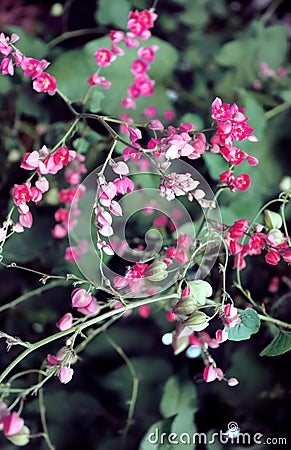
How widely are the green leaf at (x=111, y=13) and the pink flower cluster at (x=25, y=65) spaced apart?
0.32 meters

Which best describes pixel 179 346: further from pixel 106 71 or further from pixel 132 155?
pixel 106 71

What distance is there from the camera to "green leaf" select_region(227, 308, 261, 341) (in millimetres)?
473

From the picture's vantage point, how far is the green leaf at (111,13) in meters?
0.80

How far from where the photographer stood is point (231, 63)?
85 cm

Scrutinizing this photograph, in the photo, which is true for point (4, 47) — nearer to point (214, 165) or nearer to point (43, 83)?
point (43, 83)

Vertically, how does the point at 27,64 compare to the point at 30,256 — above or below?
above

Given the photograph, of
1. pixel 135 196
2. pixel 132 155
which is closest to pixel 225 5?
pixel 135 196

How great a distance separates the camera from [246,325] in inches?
18.7

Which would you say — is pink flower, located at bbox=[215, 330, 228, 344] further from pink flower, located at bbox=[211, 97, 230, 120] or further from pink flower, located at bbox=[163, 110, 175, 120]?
pink flower, located at bbox=[163, 110, 175, 120]

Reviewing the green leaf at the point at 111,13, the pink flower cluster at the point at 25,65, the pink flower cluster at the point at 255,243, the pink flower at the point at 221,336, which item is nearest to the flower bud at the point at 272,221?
the pink flower cluster at the point at 255,243

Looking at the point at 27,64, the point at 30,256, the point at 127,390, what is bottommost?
the point at 127,390

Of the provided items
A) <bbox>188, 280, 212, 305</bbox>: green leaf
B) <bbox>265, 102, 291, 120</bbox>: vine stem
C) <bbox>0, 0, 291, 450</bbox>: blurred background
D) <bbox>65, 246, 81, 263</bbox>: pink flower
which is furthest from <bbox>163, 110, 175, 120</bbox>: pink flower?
<bbox>188, 280, 212, 305</bbox>: green leaf

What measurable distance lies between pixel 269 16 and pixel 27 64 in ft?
2.00

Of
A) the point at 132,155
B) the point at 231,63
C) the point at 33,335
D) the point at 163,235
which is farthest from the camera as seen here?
the point at 231,63
